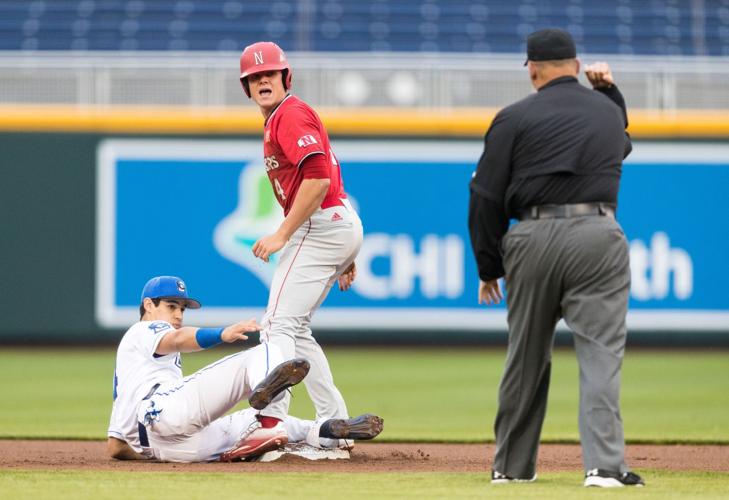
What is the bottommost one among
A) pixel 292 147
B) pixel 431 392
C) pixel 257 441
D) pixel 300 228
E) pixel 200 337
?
pixel 431 392

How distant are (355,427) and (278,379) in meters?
0.82

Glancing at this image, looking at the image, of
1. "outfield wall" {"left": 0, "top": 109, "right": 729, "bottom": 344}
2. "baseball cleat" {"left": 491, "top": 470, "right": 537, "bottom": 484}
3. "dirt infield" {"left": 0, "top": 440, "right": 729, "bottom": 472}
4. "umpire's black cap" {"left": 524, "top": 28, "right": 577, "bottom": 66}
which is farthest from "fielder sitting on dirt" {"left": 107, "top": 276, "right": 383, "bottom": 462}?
"outfield wall" {"left": 0, "top": 109, "right": 729, "bottom": 344}

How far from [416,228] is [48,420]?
22.4 ft

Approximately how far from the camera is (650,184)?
48.5 ft

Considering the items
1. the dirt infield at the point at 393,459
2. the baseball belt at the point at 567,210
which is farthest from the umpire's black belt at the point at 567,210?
the dirt infield at the point at 393,459

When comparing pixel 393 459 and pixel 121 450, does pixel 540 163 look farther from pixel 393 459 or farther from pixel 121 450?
pixel 121 450

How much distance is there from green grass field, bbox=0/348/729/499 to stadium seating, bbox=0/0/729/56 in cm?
472

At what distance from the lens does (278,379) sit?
547 centimetres

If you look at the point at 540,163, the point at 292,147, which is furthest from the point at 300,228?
the point at 540,163

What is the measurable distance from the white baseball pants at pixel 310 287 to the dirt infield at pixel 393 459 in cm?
33

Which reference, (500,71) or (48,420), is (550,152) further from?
(500,71)

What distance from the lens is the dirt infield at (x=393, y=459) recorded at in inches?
234

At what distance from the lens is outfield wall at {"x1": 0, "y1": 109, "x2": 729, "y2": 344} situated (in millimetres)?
14555

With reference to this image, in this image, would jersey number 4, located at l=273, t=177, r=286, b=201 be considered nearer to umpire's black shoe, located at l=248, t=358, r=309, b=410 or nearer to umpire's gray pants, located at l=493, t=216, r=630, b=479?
umpire's black shoe, located at l=248, t=358, r=309, b=410
